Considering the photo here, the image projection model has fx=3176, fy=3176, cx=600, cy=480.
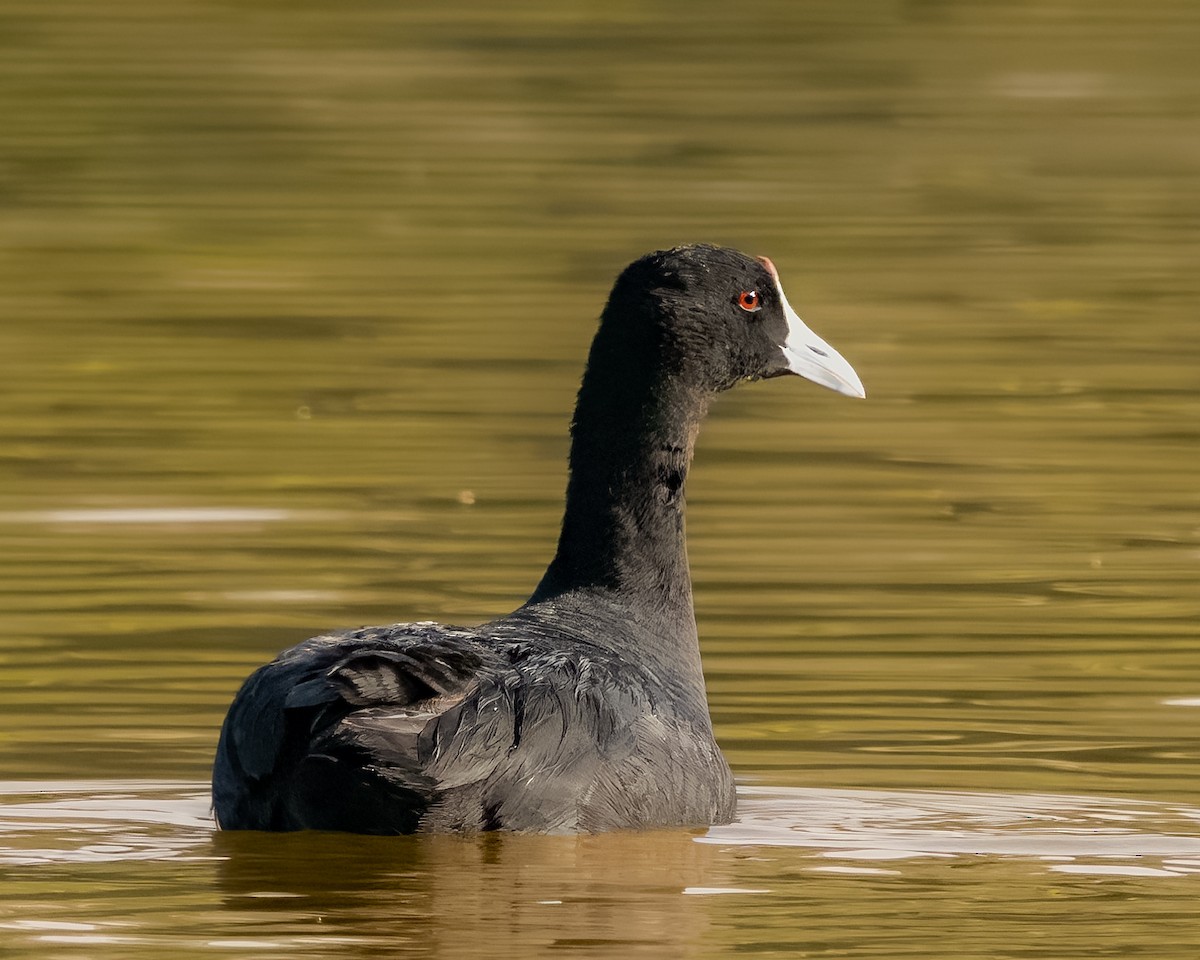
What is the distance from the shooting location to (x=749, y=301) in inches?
359

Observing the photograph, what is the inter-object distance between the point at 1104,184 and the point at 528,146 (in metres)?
4.00

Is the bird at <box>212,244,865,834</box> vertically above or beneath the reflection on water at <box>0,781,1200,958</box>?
above

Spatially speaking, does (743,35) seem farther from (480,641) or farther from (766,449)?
(480,641)

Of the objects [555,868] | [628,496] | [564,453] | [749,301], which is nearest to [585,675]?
[555,868]

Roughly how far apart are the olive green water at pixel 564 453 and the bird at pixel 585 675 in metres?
0.16

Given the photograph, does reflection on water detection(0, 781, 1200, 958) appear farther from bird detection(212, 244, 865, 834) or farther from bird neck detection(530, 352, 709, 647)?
bird neck detection(530, 352, 709, 647)

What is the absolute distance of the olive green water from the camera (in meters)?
7.31

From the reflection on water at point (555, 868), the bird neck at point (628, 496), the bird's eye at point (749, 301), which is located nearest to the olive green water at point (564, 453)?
the reflection on water at point (555, 868)

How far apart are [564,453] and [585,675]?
214 inches

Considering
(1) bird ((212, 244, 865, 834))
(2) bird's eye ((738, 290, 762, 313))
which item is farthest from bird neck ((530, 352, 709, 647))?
(2) bird's eye ((738, 290, 762, 313))

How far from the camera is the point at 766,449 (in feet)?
43.4

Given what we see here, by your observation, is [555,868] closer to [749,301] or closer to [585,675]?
[585,675]

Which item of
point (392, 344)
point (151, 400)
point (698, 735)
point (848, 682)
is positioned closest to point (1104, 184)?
point (392, 344)

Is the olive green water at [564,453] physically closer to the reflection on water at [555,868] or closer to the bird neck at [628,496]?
the reflection on water at [555,868]
